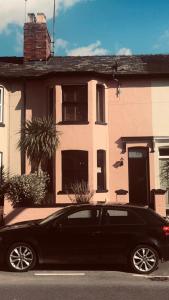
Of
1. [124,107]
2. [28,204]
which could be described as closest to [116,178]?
[124,107]

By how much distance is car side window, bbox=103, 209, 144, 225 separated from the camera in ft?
30.3

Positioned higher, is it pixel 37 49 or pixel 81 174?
pixel 37 49

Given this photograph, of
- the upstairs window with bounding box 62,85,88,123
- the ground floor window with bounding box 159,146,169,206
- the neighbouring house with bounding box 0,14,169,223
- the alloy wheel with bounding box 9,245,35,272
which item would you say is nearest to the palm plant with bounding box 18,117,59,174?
the neighbouring house with bounding box 0,14,169,223

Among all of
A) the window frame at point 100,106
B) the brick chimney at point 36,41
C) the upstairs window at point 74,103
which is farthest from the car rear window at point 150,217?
the brick chimney at point 36,41

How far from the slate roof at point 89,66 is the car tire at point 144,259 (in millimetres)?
11100

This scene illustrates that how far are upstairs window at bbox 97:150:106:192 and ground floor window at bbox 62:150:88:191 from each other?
721 millimetres

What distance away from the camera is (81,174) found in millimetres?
18250

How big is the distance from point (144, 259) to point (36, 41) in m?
15.6

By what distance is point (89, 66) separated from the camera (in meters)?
20.5
